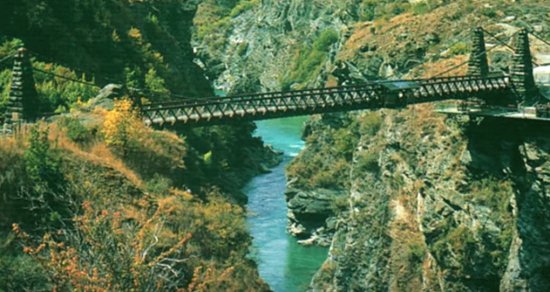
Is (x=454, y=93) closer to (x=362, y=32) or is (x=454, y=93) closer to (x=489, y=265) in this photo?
(x=489, y=265)

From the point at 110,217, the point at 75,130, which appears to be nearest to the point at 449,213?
the point at 75,130

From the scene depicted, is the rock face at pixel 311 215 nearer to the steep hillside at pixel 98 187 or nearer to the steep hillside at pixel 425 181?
the steep hillside at pixel 425 181

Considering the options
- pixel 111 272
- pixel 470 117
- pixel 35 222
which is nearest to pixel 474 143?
pixel 470 117

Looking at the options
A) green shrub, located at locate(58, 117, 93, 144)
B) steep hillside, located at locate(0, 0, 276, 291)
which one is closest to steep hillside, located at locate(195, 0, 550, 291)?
steep hillside, located at locate(0, 0, 276, 291)

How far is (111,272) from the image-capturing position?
23109mm

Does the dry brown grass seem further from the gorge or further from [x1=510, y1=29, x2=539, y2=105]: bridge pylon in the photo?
[x1=510, y1=29, x2=539, y2=105]: bridge pylon

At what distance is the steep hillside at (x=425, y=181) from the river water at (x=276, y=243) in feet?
7.14

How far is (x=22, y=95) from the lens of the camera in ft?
133

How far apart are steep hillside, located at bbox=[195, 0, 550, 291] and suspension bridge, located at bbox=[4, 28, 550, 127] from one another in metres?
2.29

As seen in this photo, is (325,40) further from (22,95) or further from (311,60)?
(22,95)

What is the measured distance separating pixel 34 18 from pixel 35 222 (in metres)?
31.7

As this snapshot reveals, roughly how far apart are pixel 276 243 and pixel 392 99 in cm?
3442

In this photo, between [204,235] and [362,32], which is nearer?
[204,235]

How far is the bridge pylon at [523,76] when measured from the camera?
197ft
